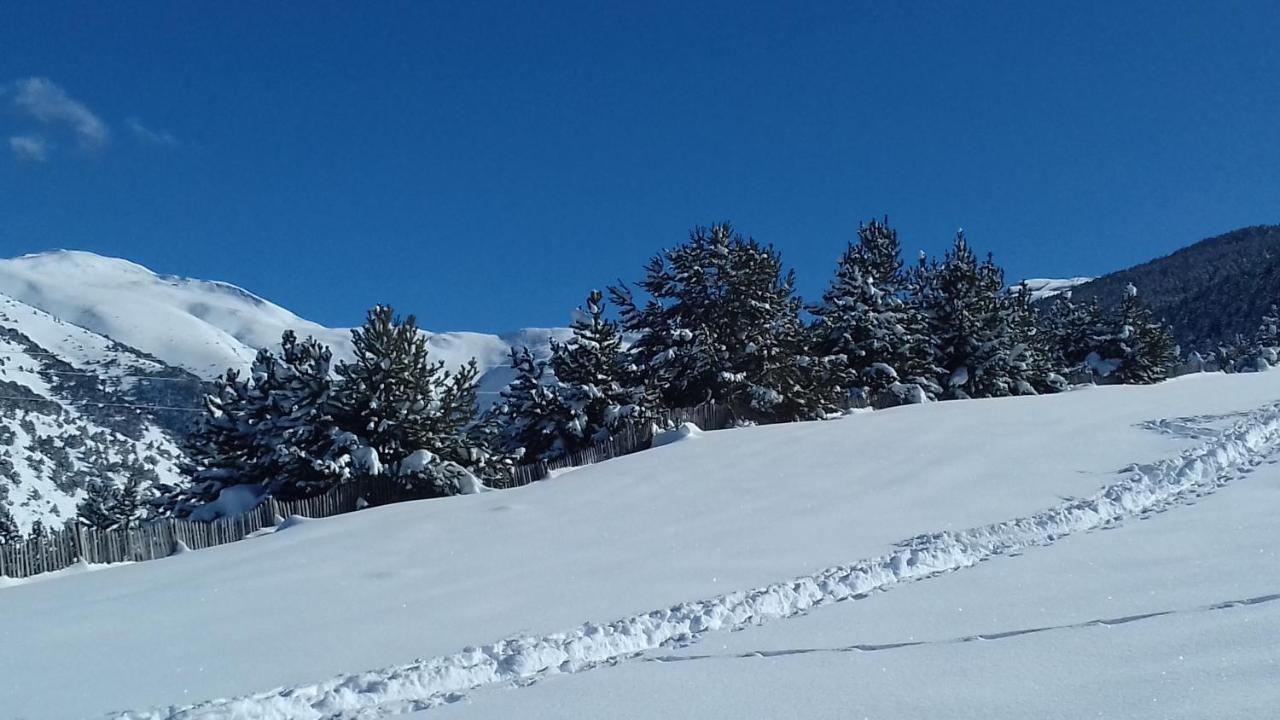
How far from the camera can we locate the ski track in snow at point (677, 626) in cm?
785

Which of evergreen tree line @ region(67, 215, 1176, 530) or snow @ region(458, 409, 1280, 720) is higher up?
evergreen tree line @ region(67, 215, 1176, 530)

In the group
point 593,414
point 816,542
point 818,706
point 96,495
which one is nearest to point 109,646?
point 818,706

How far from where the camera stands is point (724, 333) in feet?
116

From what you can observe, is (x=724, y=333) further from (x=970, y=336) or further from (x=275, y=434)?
(x=275, y=434)

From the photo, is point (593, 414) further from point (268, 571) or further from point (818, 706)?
point (818, 706)

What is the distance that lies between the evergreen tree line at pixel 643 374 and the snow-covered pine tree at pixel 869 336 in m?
0.09

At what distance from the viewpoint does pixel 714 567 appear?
494 inches

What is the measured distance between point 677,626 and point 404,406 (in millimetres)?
19818

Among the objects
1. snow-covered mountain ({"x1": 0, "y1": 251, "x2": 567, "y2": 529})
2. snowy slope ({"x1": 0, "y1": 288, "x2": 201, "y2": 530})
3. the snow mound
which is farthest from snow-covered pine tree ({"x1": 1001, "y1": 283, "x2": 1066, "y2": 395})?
snowy slope ({"x1": 0, "y1": 288, "x2": 201, "y2": 530})

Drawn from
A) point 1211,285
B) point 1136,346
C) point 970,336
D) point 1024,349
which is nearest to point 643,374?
point 970,336

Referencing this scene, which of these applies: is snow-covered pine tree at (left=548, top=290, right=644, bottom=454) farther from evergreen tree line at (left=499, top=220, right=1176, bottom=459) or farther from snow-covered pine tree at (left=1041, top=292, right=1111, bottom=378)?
snow-covered pine tree at (left=1041, top=292, right=1111, bottom=378)

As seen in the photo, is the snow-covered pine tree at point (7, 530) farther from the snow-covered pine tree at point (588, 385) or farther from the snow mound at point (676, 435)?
the snow mound at point (676, 435)

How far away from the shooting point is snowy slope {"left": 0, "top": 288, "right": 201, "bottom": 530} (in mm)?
81562

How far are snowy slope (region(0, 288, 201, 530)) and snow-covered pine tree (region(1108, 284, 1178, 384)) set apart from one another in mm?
77943
